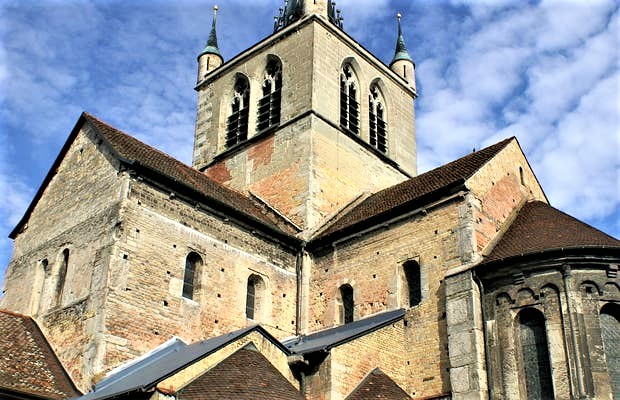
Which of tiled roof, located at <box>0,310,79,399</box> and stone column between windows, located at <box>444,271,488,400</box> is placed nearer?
tiled roof, located at <box>0,310,79,399</box>

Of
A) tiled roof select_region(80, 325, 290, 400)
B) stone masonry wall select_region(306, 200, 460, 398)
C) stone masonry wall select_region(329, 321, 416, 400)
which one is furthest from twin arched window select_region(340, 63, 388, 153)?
tiled roof select_region(80, 325, 290, 400)

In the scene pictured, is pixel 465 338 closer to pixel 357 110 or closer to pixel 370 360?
pixel 370 360

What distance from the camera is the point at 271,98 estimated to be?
23.8 m

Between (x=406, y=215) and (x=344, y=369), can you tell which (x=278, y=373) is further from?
(x=406, y=215)

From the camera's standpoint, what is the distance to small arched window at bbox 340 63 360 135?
2342 centimetres

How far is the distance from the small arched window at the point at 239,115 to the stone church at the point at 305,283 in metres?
2.78

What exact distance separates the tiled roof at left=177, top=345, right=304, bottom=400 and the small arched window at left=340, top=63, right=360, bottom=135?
37.0 feet

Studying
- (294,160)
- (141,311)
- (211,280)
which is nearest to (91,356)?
(141,311)

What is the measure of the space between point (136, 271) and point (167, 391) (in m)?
4.03

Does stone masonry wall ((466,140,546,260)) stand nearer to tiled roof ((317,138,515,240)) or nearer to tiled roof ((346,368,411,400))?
tiled roof ((317,138,515,240))

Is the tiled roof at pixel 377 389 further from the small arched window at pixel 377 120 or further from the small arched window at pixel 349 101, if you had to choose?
the small arched window at pixel 377 120

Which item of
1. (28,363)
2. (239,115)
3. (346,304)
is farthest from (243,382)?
(239,115)

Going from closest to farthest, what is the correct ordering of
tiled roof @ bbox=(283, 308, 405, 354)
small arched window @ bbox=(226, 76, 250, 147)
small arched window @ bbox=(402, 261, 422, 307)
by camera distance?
tiled roof @ bbox=(283, 308, 405, 354) → small arched window @ bbox=(402, 261, 422, 307) → small arched window @ bbox=(226, 76, 250, 147)

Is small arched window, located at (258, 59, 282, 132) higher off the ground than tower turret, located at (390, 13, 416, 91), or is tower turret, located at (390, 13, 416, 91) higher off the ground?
tower turret, located at (390, 13, 416, 91)
